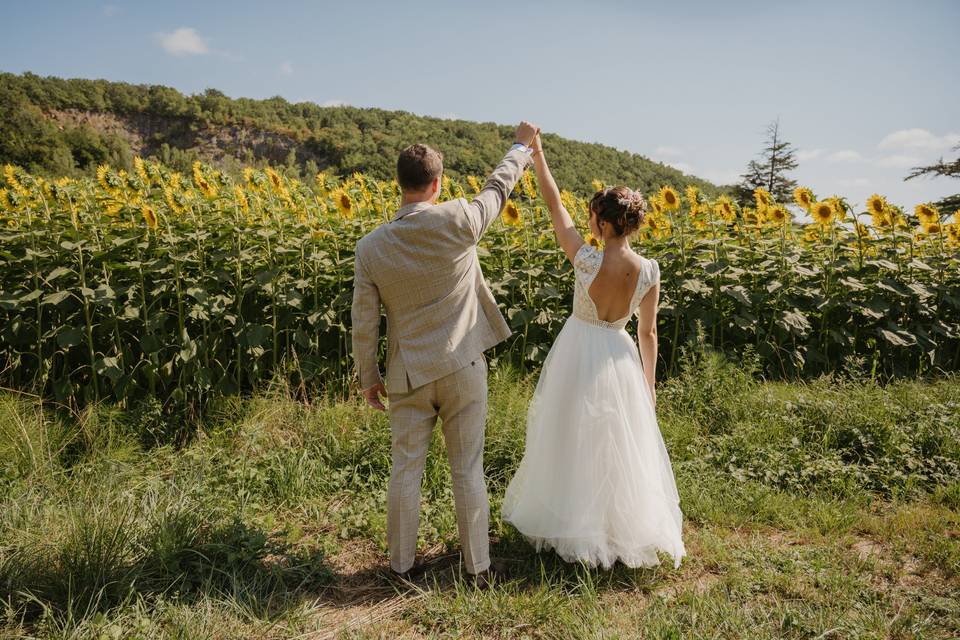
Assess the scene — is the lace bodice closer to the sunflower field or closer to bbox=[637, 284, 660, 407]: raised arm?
bbox=[637, 284, 660, 407]: raised arm

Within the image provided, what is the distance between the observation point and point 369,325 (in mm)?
2340

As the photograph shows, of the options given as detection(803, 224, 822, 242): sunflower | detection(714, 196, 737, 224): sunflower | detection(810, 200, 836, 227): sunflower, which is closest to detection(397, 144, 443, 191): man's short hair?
detection(714, 196, 737, 224): sunflower

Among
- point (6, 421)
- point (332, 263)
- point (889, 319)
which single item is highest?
point (332, 263)

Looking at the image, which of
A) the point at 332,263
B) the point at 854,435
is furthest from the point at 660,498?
the point at 332,263

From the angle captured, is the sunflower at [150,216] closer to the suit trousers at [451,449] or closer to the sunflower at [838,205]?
the suit trousers at [451,449]

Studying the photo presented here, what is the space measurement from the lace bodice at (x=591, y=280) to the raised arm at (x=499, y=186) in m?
0.44

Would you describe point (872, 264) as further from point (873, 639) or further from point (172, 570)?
point (172, 570)

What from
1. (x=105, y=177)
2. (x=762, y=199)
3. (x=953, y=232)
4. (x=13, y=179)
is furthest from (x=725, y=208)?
(x=13, y=179)

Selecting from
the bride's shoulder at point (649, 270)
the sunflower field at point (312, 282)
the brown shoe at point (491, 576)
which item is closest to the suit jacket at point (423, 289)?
the bride's shoulder at point (649, 270)

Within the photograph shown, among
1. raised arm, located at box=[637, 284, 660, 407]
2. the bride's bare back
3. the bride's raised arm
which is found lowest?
raised arm, located at box=[637, 284, 660, 407]

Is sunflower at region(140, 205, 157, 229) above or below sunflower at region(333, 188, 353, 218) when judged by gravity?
below

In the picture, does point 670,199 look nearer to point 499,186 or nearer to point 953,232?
point 499,186

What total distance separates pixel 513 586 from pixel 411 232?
4.92 feet

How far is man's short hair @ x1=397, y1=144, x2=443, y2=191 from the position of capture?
7.30 ft
